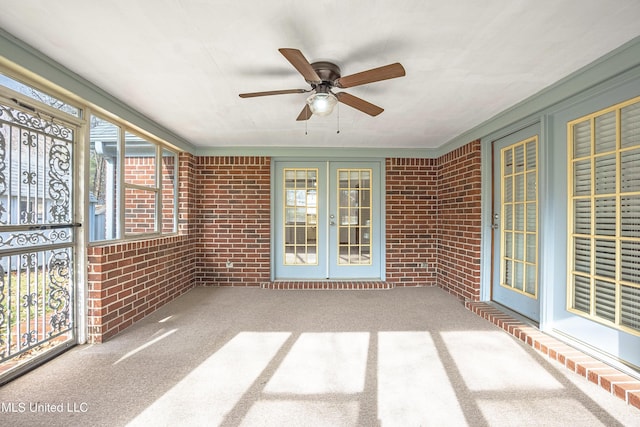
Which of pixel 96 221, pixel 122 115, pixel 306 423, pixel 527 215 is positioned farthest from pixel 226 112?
pixel 527 215

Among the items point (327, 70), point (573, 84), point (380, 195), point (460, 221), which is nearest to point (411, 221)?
point (380, 195)

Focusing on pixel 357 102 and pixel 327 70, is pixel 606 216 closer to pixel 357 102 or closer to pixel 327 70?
pixel 357 102

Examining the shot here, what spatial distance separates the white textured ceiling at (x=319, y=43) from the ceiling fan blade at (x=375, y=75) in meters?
0.19

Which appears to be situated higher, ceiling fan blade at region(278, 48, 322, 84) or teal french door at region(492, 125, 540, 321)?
ceiling fan blade at region(278, 48, 322, 84)

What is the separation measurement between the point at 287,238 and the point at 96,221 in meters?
2.60

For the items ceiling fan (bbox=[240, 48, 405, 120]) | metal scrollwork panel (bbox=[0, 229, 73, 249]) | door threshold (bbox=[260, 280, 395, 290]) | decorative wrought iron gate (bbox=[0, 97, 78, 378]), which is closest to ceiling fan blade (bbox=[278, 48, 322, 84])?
ceiling fan (bbox=[240, 48, 405, 120])

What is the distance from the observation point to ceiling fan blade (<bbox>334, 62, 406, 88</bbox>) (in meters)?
1.84

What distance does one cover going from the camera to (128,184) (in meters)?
3.38

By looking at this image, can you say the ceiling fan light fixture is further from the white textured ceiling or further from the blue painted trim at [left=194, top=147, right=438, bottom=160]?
the blue painted trim at [left=194, top=147, right=438, bottom=160]

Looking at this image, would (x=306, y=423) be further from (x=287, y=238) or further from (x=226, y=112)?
(x=287, y=238)

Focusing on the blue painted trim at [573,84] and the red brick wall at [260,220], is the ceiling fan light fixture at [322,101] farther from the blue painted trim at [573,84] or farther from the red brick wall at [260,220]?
the red brick wall at [260,220]

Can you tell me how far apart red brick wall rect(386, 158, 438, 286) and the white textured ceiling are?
72.6 inches

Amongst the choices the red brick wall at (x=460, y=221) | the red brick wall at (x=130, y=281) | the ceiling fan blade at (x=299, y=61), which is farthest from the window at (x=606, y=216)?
the red brick wall at (x=130, y=281)

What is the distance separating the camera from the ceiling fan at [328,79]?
1.83 metres
